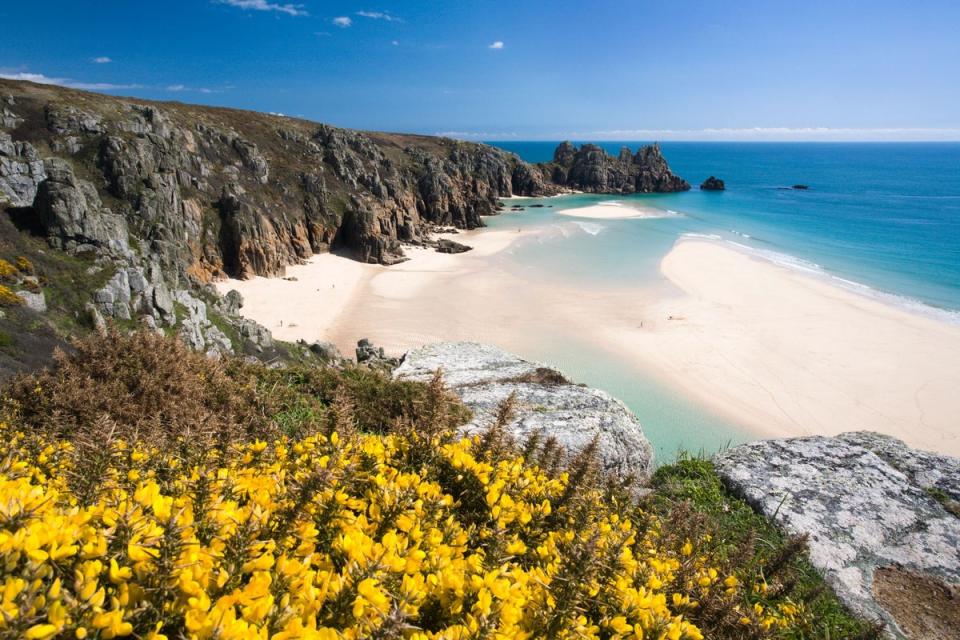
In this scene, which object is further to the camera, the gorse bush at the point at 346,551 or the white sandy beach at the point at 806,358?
the white sandy beach at the point at 806,358

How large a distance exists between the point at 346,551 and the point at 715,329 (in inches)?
1389

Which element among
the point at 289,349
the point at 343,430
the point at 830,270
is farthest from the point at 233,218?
the point at 830,270

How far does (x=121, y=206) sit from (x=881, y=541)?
4463cm

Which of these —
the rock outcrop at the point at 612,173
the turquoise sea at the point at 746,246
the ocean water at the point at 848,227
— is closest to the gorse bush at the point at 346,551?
the turquoise sea at the point at 746,246

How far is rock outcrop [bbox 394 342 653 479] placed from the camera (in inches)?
405

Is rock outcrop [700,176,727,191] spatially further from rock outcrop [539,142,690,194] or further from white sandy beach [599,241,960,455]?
white sandy beach [599,241,960,455]

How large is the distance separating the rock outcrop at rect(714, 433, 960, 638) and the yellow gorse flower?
5.55m

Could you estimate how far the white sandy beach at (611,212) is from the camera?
85.2 metres

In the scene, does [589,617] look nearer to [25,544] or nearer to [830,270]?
[25,544]

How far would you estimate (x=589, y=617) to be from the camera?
9.43 feet

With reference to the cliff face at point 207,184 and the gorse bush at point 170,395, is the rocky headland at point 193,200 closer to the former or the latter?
the cliff face at point 207,184

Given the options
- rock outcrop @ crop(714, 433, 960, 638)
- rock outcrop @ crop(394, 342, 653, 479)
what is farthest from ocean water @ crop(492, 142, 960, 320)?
rock outcrop @ crop(394, 342, 653, 479)

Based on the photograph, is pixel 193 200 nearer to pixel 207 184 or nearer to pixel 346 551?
pixel 207 184

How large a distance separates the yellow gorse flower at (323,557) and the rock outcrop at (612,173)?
12295cm
